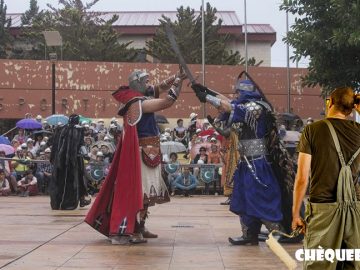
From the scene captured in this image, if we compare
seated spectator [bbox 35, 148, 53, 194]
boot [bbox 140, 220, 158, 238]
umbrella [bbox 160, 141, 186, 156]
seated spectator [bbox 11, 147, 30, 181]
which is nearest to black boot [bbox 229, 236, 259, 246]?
boot [bbox 140, 220, 158, 238]

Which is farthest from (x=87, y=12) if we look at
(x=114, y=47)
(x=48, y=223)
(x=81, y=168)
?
(x=48, y=223)

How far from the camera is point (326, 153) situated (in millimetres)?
5305

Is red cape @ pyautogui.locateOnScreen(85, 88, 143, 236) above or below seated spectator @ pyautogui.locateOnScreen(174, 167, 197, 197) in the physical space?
above

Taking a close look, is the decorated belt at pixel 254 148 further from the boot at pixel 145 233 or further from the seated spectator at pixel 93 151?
the seated spectator at pixel 93 151

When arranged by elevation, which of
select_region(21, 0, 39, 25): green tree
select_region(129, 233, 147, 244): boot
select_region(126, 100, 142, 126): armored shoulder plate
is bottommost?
select_region(129, 233, 147, 244): boot

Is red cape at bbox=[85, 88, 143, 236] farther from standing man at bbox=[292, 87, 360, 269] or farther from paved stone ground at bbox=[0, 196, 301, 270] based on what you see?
standing man at bbox=[292, 87, 360, 269]

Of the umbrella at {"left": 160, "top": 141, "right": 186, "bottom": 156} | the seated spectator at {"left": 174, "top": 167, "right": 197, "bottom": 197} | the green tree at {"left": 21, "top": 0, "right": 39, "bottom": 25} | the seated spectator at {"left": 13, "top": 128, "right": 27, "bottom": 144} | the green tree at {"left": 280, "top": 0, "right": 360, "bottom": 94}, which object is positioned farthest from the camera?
the green tree at {"left": 21, "top": 0, "right": 39, "bottom": 25}

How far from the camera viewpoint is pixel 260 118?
9.02 metres

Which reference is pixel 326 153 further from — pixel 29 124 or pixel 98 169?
pixel 29 124

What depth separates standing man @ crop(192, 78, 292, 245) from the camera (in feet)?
29.2

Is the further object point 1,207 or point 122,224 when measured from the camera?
point 1,207

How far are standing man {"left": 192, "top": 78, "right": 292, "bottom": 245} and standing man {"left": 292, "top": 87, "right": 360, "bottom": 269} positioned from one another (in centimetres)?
343

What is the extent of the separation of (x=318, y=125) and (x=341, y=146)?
0.21 meters

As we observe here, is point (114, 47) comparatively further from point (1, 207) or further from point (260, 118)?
point (260, 118)
